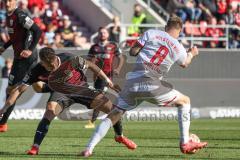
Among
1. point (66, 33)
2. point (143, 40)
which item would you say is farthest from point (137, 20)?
point (143, 40)

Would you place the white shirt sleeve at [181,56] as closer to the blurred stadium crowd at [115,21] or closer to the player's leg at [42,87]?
the player's leg at [42,87]

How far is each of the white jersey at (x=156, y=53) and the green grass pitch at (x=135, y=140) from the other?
1359 millimetres

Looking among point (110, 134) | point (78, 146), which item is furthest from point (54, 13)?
point (78, 146)

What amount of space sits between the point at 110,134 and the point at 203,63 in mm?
10308

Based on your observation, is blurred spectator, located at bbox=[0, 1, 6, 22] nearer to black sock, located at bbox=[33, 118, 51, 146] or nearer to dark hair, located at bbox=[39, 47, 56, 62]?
black sock, located at bbox=[33, 118, 51, 146]

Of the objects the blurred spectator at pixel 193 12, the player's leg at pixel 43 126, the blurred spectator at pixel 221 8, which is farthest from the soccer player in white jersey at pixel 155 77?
the blurred spectator at pixel 221 8

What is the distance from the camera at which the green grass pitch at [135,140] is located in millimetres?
12797

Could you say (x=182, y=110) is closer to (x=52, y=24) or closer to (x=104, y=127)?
(x=104, y=127)

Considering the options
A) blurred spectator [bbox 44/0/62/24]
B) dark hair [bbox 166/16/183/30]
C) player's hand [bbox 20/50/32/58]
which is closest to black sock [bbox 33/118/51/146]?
dark hair [bbox 166/16/183/30]

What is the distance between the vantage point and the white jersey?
12242mm

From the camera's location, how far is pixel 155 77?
12.4 metres

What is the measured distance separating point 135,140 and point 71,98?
2930 millimetres

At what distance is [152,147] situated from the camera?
1453 cm

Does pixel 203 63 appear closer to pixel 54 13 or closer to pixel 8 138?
pixel 54 13
